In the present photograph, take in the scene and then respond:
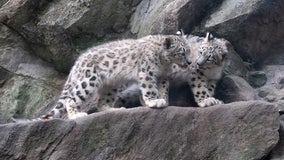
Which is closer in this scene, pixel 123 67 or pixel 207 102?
pixel 207 102

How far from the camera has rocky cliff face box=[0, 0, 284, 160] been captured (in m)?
5.30

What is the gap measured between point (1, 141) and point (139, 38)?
2.22 m

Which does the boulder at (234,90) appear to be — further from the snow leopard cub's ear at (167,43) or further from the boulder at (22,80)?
the boulder at (22,80)

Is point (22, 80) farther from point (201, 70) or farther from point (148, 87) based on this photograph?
point (201, 70)

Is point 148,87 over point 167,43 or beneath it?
beneath

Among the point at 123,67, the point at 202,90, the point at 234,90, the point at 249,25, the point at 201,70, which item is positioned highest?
the point at 249,25

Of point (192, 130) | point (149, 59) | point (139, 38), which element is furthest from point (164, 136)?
point (139, 38)

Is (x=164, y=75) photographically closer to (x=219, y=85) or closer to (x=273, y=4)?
(x=219, y=85)

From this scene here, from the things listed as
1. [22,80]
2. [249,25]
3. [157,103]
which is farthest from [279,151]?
[22,80]

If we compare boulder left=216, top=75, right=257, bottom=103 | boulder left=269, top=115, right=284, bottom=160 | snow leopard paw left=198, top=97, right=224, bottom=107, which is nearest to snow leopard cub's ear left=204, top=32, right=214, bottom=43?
boulder left=216, top=75, right=257, bottom=103

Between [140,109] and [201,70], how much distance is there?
46.4 inches

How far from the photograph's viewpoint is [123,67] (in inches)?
246

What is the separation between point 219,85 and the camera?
21.7 feet

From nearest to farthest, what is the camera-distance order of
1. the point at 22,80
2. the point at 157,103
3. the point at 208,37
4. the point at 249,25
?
the point at 157,103, the point at 208,37, the point at 249,25, the point at 22,80
